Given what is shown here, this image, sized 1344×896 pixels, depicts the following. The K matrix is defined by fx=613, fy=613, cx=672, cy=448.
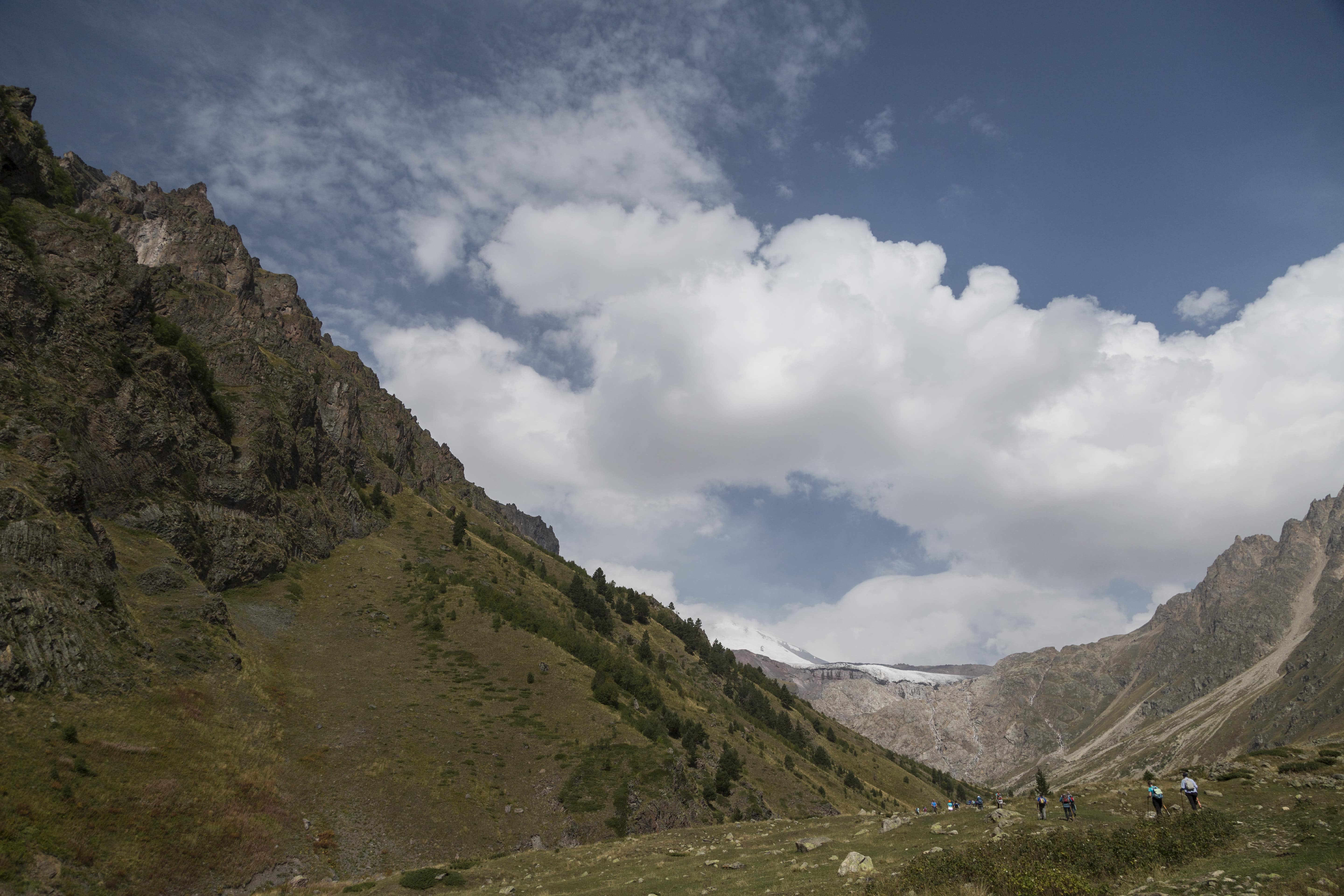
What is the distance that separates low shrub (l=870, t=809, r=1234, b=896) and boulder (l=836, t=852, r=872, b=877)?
174 cm

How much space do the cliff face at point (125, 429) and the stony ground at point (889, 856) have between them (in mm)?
25332

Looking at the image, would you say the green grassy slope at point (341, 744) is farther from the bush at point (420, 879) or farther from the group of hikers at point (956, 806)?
the group of hikers at point (956, 806)

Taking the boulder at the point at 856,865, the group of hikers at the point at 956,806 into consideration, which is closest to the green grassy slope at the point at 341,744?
the group of hikers at the point at 956,806

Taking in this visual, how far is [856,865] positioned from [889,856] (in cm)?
558

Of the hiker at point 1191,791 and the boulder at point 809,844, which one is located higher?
the hiker at point 1191,791

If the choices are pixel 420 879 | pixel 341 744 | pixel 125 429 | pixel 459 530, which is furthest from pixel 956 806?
pixel 125 429

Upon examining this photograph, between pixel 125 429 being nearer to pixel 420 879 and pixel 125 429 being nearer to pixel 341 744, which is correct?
pixel 341 744

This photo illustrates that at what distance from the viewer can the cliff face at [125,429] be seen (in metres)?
40.5

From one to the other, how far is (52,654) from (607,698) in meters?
50.5

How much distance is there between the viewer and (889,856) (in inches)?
→ 1187

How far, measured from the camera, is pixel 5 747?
30.7 metres

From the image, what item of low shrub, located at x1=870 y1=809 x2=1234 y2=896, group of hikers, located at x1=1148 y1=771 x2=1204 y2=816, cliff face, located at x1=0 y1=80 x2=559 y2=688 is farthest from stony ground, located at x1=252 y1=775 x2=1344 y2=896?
cliff face, located at x1=0 y1=80 x2=559 y2=688

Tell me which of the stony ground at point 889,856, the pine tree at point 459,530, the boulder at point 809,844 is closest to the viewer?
the stony ground at point 889,856

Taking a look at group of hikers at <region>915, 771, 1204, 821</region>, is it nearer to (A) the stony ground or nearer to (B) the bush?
(A) the stony ground
